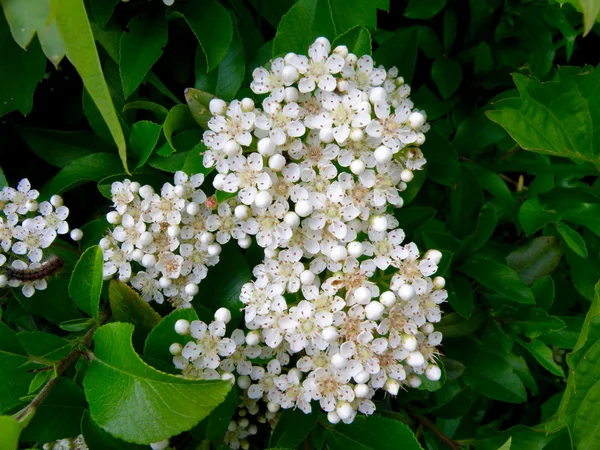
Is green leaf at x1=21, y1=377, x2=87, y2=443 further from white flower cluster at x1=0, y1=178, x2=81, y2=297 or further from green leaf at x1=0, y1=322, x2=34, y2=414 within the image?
white flower cluster at x1=0, y1=178, x2=81, y2=297

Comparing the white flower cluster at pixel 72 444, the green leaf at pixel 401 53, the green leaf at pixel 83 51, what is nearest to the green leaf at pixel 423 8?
the green leaf at pixel 401 53

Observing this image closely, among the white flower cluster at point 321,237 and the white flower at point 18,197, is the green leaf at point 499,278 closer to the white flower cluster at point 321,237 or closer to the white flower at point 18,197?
the white flower cluster at point 321,237

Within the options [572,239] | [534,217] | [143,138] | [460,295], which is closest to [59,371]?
[143,138]

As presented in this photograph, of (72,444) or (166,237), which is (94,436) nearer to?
(72,444)

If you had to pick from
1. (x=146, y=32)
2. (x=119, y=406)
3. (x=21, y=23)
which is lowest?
(x=119, y=406)

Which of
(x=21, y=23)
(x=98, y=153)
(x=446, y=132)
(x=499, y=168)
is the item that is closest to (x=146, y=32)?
(x=98, y=153)

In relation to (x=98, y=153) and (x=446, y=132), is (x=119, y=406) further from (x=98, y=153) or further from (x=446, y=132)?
(x=446, y=132)

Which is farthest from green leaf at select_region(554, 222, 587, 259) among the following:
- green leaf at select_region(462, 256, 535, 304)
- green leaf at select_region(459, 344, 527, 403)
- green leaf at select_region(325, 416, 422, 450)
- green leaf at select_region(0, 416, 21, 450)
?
green leaf at select_region(0, 416, 21, 450)
